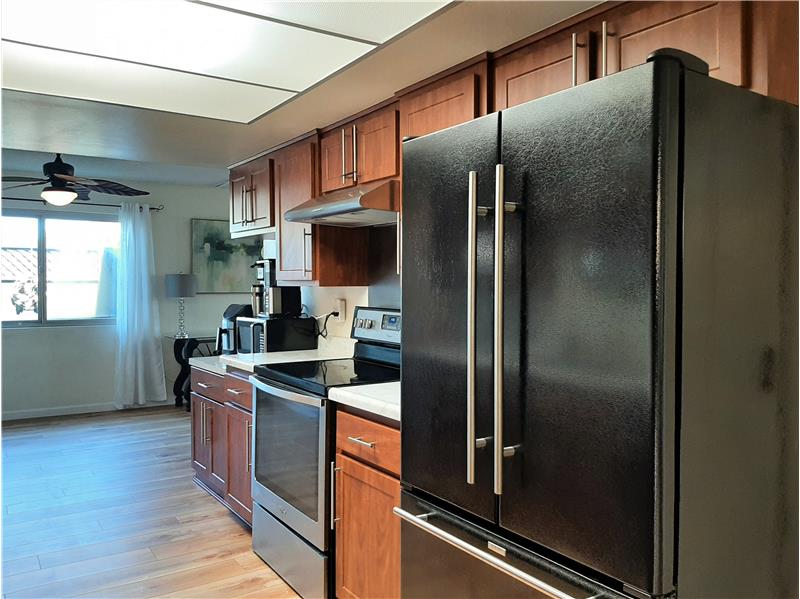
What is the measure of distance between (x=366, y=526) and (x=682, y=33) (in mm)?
1832

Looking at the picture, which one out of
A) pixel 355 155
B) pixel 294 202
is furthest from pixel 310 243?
pixel 355 155

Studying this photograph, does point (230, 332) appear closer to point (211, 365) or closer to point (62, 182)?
point (211, 365)

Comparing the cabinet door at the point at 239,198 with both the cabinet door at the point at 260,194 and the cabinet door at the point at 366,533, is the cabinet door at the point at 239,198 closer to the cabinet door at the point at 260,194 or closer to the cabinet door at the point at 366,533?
the cabinet door at the point at 260,194

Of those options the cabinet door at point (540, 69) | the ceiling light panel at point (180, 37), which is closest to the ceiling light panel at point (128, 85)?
the ceiling light panel at point (180, 37)

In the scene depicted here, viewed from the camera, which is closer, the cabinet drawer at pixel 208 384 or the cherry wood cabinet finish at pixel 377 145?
the cherry wood cabinet finish at pixel 377 145

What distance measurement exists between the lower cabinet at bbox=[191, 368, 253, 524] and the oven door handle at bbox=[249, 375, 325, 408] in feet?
0.98

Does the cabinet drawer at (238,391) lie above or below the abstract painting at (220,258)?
below

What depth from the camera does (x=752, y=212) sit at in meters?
1.31

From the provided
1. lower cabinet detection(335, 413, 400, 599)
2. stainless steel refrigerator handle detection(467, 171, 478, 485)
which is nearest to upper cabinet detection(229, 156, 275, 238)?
lower cabinet detection(335, 413, 400, 599)

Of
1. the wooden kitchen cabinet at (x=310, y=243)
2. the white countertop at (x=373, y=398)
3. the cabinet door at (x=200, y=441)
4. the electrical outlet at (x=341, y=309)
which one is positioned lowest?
the cabinet door at (x=200, y=441)

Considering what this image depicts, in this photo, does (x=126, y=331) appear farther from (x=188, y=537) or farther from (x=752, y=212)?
(x=752, y=212)

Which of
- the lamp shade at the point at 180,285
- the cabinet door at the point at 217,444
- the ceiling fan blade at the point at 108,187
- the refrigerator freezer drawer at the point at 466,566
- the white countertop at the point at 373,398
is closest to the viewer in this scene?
the refrigerator freezer drawer at the point at 466,566

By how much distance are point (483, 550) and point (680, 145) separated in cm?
102

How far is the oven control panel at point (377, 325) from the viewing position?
3.10 m
